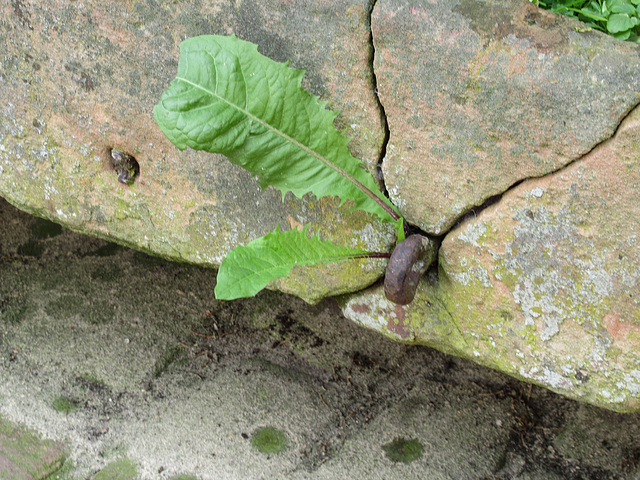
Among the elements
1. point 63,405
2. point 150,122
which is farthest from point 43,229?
point 150,122

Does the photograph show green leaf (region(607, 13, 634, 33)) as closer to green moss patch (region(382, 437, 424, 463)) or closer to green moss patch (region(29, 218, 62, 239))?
green moss patch (region(382, 437, 424, 463))

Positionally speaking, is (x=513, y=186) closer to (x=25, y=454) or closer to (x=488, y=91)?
(x=488, y=91)

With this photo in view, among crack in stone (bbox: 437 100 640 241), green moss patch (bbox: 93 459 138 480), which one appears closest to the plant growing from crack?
crack in stone (bbox: 437 100 640 241)

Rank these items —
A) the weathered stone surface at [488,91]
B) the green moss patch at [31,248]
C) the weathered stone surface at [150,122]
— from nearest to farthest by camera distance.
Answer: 1. the weathered stone surface at [488,91]
2. the weathered stone surface at [150,122]
3. the green moss patch at [31,248]

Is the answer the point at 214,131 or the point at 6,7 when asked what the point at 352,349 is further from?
the point at 6,7

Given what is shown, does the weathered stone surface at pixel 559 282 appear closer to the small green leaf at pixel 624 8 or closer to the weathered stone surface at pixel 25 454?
the small green leaf at pixel 624 8

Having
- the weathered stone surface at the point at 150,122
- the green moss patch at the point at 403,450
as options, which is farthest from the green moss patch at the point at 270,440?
the weathered stone surface at the point at 150,122

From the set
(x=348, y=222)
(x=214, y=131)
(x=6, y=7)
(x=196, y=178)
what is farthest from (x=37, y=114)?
(x=348, y=222)
